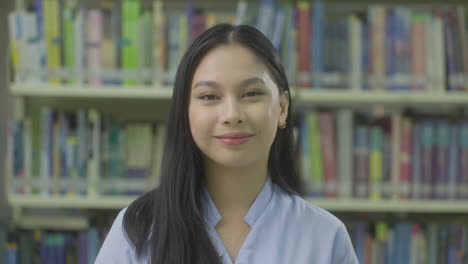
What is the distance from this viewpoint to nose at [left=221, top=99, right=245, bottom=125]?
0.97m

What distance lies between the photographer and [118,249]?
1.03m

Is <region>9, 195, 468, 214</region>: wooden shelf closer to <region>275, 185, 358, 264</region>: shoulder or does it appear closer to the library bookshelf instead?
the library bookshelf

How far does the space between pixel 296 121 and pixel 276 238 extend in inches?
49.3

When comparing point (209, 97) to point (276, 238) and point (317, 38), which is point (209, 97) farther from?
point (317, 38)

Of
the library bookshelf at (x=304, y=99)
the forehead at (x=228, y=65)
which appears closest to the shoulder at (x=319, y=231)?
the forehead at (x=228, y=65)

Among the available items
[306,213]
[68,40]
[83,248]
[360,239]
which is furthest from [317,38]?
[306,213]

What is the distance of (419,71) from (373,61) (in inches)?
6.4

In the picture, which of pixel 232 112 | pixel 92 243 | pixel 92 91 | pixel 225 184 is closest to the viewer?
pixel 232 112

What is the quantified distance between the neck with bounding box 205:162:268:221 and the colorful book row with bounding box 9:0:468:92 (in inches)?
44.7

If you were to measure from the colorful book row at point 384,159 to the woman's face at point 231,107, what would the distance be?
1.24 metres

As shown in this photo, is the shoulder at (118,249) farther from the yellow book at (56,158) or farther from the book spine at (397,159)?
the book spine at (397,159)

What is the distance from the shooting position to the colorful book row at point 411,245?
2242mm

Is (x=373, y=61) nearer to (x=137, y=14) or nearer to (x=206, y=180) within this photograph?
(x=137, y=14)

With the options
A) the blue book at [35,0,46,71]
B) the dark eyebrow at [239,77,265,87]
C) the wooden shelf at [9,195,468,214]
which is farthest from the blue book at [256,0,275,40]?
the dark eyebrow at [239,77,265,87]
